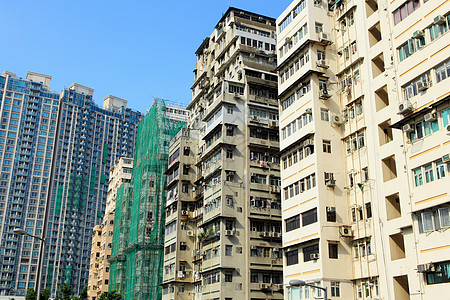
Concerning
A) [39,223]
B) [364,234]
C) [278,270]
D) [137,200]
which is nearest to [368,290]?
[364,234]

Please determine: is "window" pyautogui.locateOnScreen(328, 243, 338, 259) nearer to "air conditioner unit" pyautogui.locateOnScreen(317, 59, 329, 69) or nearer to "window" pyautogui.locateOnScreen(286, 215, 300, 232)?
"window" pyautogui.locateOnScreen(286, 215, 300, 232)

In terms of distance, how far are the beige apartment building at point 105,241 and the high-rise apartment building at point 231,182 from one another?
120 ft

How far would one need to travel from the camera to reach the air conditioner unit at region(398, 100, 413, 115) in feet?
91.2

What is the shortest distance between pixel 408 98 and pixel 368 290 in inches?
463

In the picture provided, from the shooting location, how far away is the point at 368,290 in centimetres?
3167

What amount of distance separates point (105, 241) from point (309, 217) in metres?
64.0

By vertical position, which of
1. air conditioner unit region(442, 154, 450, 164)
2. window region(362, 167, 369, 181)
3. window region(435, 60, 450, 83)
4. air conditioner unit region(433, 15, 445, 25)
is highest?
air conditioner unit region(433, 15, 445, 25)

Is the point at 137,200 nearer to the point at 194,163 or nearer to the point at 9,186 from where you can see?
the point at 194,163

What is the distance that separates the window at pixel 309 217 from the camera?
115ft

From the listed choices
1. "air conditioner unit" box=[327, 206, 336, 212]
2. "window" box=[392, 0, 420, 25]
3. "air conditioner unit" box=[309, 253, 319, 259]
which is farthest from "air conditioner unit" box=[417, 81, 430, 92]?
"air conditioner unit" box=[309, 253, 319, 259]

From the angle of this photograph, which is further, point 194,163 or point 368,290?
point 194,163

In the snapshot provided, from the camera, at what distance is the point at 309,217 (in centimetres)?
3559

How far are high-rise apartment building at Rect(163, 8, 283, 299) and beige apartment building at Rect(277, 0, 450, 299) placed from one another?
29.6 feet

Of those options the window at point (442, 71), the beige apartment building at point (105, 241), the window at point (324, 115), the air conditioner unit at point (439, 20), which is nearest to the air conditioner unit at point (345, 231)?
the window at point (324, 115)
